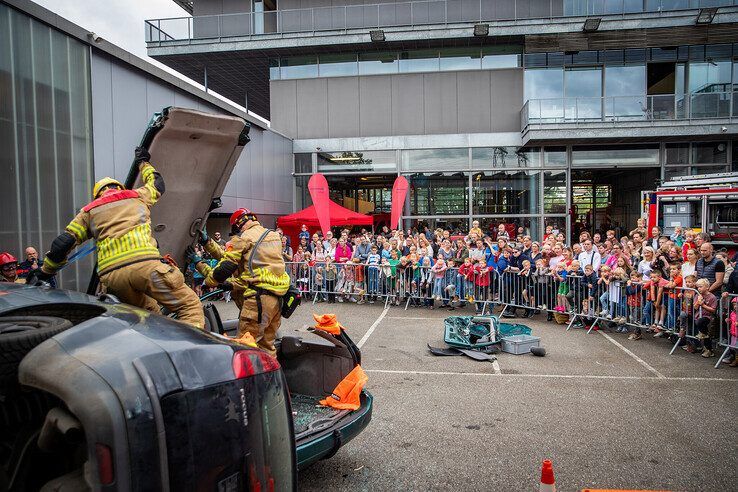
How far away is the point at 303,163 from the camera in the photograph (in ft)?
68.5

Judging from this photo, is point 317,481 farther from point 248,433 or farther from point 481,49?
point 481,49

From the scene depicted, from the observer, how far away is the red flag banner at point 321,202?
52.9 feet

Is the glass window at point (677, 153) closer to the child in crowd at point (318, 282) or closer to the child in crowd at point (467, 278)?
the child in crowd at point (467, 278)

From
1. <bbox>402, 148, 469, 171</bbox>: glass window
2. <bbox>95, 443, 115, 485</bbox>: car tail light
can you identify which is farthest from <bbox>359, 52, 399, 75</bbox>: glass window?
<bbox>95, 443, 115, 485</bbox>: car tail light

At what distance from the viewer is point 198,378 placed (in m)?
1.89

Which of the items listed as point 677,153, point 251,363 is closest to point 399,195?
point 677,153

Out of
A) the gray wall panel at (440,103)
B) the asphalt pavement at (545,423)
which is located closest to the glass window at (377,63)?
the gray wall panel at (440,103)

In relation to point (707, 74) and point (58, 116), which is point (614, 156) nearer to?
point (707, 74)

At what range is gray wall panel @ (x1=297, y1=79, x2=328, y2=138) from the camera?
20766mm

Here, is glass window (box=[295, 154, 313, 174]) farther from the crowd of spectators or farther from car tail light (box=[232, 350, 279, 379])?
car tail light (box=[232, 350, 279, 379])


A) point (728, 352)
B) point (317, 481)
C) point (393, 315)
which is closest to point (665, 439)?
point (317, 481)

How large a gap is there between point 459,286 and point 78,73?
8.92m

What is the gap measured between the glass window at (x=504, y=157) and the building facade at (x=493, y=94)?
0.18 ft

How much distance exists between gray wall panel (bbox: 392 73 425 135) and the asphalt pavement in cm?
1371
